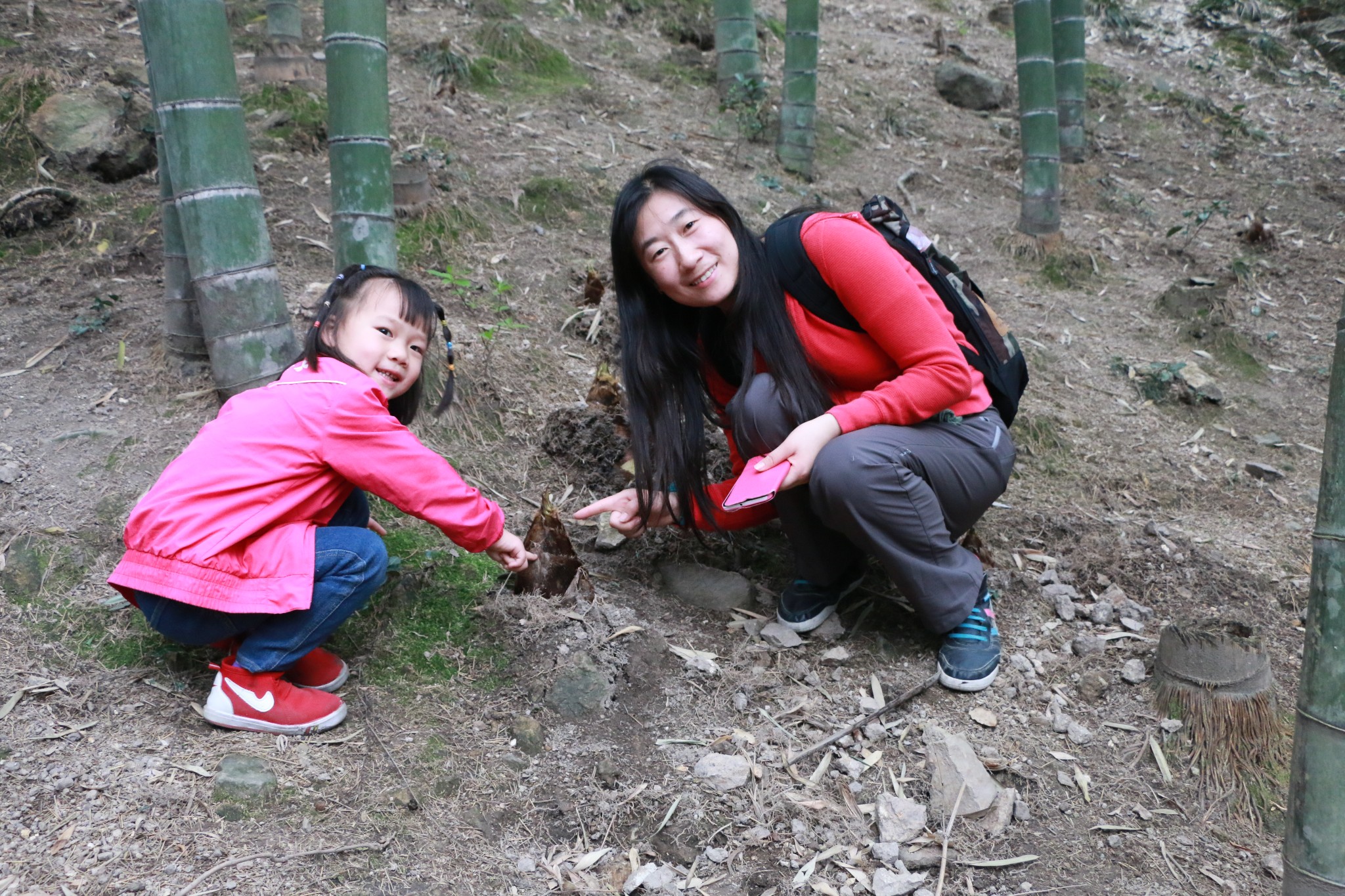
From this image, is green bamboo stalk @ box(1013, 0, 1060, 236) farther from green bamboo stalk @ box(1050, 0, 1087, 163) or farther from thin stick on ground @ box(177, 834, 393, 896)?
thin stick on ground @ box(177, 834, 393, 896)

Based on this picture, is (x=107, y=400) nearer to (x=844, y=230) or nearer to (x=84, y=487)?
(x=84, y=487)

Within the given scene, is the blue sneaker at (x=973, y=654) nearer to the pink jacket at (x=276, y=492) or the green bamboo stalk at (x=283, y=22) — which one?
the pink jacket at (x=276, y=492)

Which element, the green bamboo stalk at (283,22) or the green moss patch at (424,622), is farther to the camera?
the green bamboo stalk at (283,22)

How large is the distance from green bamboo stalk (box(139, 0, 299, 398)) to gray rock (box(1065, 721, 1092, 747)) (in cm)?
238

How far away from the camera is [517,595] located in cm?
254

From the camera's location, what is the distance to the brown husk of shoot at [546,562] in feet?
8.36

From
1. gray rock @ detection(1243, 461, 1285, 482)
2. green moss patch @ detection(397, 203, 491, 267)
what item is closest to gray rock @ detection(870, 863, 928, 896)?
gray rock @ detection(1243, 461, 1285, 482)

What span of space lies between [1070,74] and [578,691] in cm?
636

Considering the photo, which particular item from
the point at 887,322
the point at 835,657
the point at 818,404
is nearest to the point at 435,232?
the point at 818,404

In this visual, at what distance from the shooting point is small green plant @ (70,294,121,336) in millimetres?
3318

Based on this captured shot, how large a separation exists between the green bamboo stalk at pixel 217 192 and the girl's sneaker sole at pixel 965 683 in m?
2.08

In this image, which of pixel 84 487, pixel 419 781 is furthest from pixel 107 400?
pixel 419 781

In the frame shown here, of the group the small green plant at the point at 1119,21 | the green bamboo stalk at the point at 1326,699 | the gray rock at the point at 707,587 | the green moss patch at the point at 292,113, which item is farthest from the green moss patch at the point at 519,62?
the small green plant at the point at 1119,21

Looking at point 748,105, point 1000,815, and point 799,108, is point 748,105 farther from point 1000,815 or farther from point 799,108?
point 1000,815
